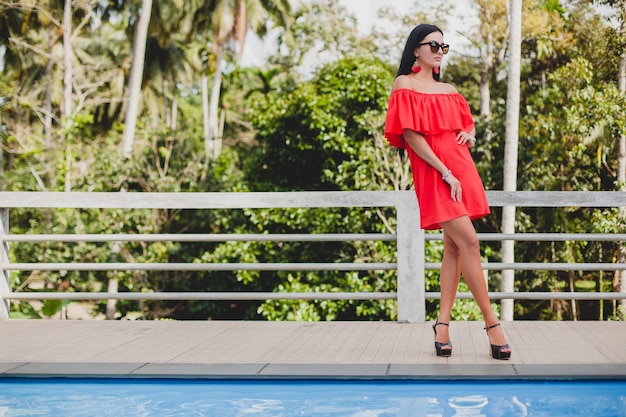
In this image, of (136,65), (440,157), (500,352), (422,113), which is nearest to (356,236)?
(440,157)

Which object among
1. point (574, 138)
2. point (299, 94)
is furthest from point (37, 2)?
point (574, 138)

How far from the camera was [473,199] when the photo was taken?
429cm

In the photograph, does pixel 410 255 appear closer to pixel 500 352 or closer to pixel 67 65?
pixel 500 352

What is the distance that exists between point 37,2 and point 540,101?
15.3 m

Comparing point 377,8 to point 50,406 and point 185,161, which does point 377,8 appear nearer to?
point 185,161

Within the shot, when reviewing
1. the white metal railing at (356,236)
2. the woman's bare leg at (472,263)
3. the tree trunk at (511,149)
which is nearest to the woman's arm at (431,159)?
the woman's bare leg at (472,263)

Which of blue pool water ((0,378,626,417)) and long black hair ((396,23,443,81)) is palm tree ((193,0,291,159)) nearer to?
long black hair ((396,23,443,81))

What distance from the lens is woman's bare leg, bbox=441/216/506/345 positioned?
13.8ft

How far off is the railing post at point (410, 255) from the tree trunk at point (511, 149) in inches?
428

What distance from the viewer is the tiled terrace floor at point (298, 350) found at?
3.93 meters

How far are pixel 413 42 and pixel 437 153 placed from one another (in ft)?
1.97

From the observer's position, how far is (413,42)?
14.2 ft

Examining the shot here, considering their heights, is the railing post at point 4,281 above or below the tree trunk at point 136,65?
below

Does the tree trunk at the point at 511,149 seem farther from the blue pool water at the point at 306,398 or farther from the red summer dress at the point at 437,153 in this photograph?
the blue pool water at the point at 306,398
